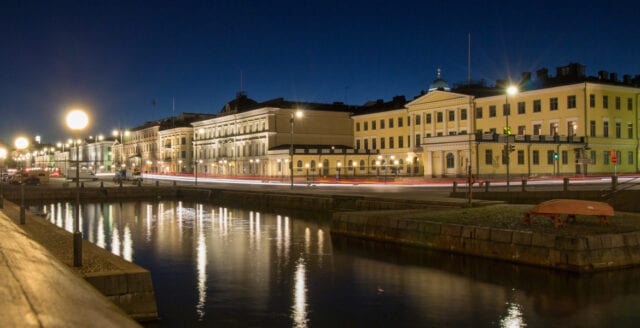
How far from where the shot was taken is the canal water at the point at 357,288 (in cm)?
1388

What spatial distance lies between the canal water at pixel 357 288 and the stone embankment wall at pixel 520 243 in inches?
17.0

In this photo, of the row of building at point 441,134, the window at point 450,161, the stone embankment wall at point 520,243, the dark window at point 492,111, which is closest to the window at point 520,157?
the row of building at point 441,134

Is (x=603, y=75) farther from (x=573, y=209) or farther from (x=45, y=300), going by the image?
(x=45, y=300)

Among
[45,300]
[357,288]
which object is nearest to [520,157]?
[357,288]

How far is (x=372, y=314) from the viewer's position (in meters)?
14.3

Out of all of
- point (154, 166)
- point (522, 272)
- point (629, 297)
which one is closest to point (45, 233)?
point (522, 272)

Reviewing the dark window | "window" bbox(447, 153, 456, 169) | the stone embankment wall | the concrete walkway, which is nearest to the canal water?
the stone embankment wall

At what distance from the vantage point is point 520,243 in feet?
64.4

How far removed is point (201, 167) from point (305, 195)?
275 feet

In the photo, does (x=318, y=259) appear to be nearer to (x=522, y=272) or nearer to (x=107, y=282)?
(x=522, y=272)

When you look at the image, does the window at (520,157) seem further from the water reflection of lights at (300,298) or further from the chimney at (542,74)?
the water reflection of lights at (300,298)

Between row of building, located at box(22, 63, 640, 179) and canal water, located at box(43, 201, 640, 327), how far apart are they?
25.2 metres

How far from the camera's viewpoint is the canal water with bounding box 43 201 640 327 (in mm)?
13883

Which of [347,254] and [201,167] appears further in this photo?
[201,167]
